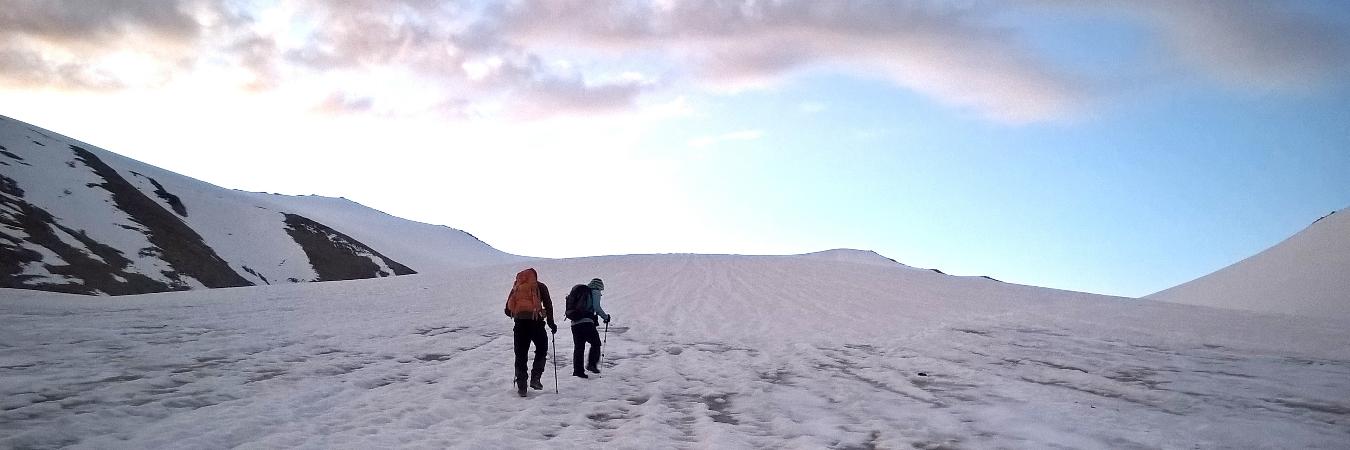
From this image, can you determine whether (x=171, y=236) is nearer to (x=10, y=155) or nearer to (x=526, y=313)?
(x=10, y=155)

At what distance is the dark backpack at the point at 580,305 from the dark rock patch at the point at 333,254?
60.4 meters

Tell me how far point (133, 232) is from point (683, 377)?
183ft

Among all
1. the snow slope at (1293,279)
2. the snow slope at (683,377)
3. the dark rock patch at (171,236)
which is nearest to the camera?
the snow slope at (683,377)

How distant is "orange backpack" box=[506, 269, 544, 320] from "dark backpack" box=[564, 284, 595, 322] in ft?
3.56

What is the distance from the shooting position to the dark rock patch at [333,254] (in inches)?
2623

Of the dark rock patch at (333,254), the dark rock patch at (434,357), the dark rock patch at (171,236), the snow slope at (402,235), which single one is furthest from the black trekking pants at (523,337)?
the snow slope at (402,235)

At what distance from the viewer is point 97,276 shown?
4131cm

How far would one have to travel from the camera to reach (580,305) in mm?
10812

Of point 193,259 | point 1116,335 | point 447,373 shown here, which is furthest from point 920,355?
point 193,259

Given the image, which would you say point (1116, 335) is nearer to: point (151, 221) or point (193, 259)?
point (193, 259)

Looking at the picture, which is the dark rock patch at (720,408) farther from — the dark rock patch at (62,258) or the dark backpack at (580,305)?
the dark rock patch at (62,258)

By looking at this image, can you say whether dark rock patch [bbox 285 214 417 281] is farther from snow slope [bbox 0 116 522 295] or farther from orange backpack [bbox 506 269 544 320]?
orange backpack [bbox 506 269 544 320]

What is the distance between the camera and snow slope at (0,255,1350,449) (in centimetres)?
748

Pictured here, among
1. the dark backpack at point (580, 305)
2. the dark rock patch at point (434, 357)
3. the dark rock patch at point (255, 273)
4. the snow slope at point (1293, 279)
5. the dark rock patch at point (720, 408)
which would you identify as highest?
the snow slope at point (1293, 279)
